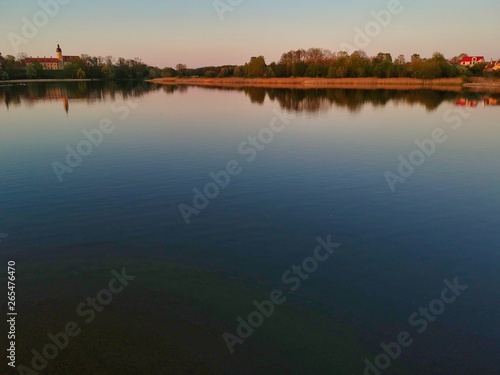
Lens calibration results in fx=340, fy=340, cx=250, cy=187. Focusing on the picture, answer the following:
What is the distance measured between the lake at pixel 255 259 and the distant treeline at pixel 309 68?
98.3 meters

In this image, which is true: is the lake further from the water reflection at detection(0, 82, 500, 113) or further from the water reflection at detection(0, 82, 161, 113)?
the water reflection at detection(0, 82, 161, 113)

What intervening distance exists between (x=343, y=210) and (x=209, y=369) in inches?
339

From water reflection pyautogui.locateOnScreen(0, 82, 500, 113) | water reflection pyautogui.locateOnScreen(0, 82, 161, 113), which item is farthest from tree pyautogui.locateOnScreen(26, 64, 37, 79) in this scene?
water reflection pyautogui.locateOnScreen(0, 82, 500, 113)

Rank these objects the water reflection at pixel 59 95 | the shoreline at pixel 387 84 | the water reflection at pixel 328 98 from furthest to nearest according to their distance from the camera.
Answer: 1. the shoreline at pixel 387 84
2. the water reflection at pixel 59 95
3. the water reflection at pixel 328 98

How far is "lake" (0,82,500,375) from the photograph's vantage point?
6.75 m

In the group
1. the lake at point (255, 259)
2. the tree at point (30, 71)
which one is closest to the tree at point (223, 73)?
the tree at point (30, 71)

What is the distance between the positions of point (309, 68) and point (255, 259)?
415ft

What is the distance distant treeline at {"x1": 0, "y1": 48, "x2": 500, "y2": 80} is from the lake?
9827 cm

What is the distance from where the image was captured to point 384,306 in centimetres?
801

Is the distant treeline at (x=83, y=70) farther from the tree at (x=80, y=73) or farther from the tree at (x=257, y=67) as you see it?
the tree at (x=257, y=67)

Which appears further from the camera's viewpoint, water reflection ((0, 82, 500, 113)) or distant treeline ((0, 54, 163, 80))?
distant treeline ((0, 54, 163, 80))

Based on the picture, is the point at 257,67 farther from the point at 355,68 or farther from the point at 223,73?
the point at 355,68

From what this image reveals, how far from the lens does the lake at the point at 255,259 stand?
675cm

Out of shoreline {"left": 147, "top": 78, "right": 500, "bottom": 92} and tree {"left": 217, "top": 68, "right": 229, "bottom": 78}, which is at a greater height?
tree {"left": 217, "top": 68, "right": 229, "bottom": 78}
